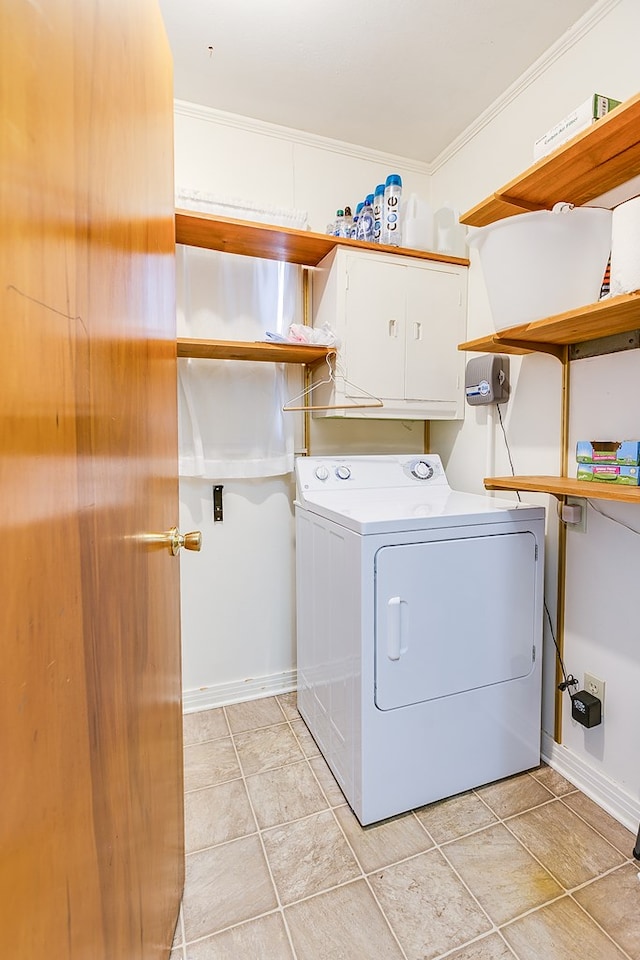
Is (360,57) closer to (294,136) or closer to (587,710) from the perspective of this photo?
(294,136)

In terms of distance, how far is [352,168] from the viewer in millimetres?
2244

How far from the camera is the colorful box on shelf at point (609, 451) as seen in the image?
1344 millimetres

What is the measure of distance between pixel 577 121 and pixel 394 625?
1552 millimetres

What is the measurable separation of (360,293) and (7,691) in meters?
1.89

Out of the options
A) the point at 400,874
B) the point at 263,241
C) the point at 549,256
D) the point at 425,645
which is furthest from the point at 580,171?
the point at 400,874

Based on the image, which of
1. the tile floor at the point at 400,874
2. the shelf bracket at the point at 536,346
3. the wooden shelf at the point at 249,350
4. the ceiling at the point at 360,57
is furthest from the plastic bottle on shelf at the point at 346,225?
the tile floor at the point at 400,874

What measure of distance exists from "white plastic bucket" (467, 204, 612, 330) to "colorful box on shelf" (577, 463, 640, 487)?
0.51m

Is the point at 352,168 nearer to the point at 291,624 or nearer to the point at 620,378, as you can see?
the point at 620,378

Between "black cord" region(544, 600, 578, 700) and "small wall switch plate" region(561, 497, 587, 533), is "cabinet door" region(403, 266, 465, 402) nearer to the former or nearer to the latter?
"small wall switch plate" region(561, 497, 587, 533)

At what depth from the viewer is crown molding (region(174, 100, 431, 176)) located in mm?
1965

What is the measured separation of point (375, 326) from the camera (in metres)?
1.97

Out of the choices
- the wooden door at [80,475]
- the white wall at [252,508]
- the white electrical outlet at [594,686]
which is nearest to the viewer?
the wooden door at [80,475]

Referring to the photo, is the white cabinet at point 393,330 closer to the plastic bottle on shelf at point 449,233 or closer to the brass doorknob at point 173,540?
the plastic bottle on shelf at point 449,233

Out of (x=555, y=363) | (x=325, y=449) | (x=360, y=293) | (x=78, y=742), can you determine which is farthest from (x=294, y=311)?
(x=78, y=742)
